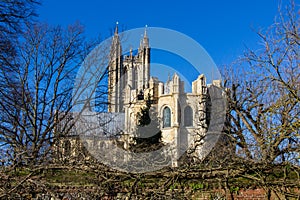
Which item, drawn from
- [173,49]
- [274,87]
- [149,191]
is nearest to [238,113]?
[274,87]

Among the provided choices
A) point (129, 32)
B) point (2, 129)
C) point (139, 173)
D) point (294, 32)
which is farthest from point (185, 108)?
point (139, 173)

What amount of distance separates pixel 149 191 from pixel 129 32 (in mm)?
11331

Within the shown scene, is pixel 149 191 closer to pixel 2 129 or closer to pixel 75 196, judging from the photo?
pixel 75 196

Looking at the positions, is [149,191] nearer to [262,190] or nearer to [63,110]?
[262,190]

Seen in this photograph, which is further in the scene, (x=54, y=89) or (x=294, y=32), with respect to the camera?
(x=54, y=89)

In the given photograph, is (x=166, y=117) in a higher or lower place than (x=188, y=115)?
lower

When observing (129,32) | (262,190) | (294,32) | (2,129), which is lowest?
(262,190)

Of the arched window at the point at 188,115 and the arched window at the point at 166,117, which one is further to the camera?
the arched window at the point at 166,117

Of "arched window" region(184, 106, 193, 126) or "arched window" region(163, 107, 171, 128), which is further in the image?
"arched window" region(163, 107, 171, 128)

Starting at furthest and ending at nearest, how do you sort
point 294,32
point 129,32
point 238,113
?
point 129,32, point 238,113, point 294,32

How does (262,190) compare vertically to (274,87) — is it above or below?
below

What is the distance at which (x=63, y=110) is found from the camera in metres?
14.6

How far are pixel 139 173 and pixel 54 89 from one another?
1081 cm

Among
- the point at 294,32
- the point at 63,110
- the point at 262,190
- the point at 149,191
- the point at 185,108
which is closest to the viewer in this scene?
the point at 149,191
